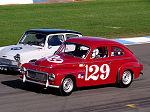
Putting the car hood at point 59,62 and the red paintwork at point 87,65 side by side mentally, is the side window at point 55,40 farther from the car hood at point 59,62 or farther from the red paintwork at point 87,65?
the car hood at point 59,62

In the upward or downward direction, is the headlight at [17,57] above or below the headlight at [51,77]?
above

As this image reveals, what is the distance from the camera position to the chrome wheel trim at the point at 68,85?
1158cm

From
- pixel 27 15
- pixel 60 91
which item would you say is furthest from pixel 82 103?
pixel 27 15

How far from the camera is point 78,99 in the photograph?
37.6ft

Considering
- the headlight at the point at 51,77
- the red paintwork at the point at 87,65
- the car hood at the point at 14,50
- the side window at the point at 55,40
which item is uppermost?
the side window at the point at 55,40

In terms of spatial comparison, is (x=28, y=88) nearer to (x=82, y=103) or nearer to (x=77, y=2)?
(x=82, y=103)

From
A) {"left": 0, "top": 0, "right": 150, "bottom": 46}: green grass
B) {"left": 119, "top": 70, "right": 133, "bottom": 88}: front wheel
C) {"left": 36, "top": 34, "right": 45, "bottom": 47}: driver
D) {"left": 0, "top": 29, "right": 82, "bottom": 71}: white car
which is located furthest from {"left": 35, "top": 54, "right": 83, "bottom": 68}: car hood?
{"left": 0, "top": 0, "right": 150, "bottom": 46}: green grass

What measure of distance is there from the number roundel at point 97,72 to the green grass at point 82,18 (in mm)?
11327

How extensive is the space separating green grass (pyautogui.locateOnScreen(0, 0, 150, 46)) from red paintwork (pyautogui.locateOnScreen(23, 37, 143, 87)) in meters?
11.0

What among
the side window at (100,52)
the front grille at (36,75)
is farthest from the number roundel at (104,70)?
the front grille at (36,75)

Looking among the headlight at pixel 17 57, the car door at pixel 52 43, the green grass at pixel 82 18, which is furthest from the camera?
the green grass at pixel 82 18

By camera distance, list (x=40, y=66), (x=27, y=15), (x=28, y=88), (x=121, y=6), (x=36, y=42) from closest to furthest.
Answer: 1. (x=40, y=66)
2. (x=28, y=88)
3. (x=36, y=42)
4. (x=27, y=15)
5. (x=121, y=6)

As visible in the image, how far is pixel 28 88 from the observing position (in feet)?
41.6

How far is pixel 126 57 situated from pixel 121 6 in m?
28.2
